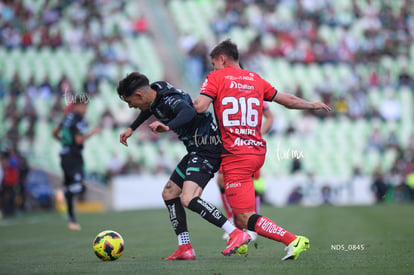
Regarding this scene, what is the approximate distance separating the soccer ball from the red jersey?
5.44ft

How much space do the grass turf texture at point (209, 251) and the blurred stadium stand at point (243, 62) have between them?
35.2ft

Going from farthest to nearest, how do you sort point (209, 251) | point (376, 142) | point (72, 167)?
point (376, 142) → point (72, 167) → point (209, 251)

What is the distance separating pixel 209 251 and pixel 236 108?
2.27 meters

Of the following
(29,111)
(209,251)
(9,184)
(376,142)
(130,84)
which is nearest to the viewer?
(130,84)

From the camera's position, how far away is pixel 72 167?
13859mm

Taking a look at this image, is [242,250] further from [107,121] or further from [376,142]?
[376,142]

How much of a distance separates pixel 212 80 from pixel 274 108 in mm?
19931

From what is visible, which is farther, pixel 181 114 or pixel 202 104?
pixel 202 104

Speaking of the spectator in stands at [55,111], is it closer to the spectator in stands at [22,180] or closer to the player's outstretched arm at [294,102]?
the spectator in stands at [22,180]

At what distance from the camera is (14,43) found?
2952 cm

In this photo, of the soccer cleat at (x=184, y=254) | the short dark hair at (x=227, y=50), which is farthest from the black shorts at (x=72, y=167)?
the short dark hair at (x=227, y=50)

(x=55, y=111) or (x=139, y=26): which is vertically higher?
(x=139, y=26)

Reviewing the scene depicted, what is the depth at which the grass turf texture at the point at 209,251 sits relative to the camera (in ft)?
22.2

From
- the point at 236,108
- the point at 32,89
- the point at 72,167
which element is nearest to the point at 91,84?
the point at 32,89
